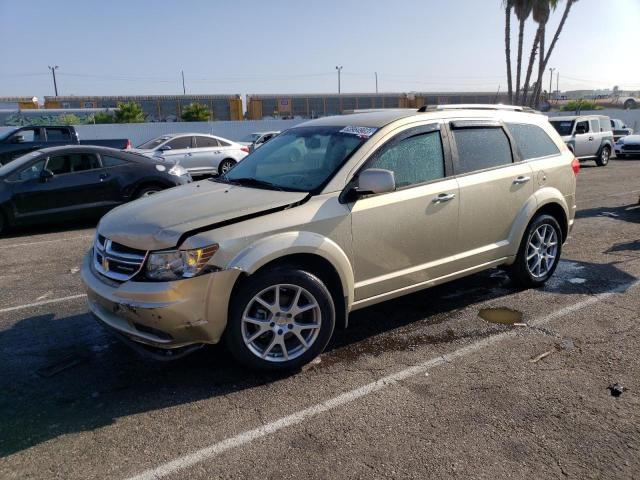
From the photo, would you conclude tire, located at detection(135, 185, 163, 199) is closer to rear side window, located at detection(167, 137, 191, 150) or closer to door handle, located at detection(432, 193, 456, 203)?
rear side window, located at detection(167, 137, 191, 150)

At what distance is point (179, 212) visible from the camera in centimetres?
371

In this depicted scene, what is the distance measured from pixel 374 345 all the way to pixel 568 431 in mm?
1572

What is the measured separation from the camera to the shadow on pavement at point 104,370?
332cm

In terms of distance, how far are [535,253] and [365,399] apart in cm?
286

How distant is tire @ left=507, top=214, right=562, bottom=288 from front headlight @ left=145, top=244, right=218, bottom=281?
10.7 feet

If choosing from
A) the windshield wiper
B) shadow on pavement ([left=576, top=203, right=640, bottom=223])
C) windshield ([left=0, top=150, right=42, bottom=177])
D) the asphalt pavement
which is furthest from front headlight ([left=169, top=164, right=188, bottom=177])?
shadow on pavement ([left=576, top=203, right=640, bottom=223])

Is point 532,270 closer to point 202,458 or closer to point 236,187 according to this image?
point 236,187

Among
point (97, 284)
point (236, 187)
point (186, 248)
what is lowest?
point (97, 284)

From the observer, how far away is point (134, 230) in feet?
11.8

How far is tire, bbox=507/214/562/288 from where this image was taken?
5.27 metres

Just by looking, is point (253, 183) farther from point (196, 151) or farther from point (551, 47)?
point (551, 47)

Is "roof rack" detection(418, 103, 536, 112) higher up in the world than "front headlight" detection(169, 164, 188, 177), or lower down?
higher up

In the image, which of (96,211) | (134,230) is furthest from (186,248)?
(96,211)

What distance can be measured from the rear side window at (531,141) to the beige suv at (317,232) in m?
0.02
